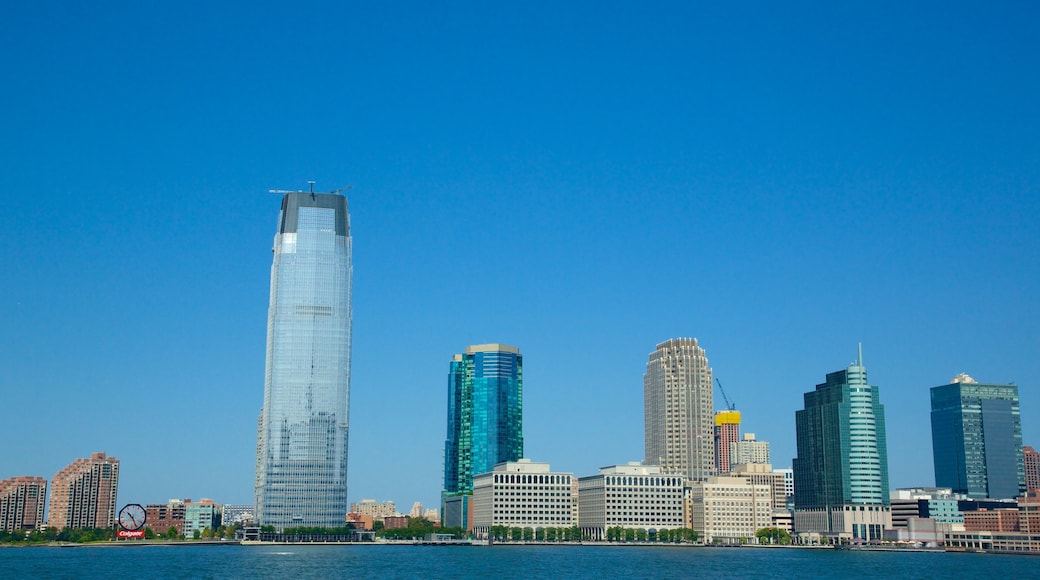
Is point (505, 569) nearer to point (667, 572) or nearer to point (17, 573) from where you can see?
point (667, 572)

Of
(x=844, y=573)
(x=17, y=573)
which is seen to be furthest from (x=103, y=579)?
(x=844, y=573)

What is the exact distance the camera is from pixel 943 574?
623 feet

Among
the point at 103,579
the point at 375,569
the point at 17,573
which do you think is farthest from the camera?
the point at 375,569

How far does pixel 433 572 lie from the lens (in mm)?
177125

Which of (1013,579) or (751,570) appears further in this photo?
(751,570)

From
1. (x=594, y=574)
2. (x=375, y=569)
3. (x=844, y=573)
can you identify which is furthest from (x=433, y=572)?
(x=844, y=573)

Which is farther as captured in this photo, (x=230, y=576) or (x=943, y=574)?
(x=943, y=574)

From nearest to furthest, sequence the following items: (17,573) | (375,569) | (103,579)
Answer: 1. (103,579)
2. (17,573)
3. (375,569)

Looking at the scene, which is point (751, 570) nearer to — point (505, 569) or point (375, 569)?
point (505, 569)

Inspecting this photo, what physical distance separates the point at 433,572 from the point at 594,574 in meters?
23.9

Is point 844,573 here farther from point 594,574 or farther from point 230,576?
point 230,576

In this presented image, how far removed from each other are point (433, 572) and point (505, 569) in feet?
48.4

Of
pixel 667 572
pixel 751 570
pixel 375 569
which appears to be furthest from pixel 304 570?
pixel 751 570

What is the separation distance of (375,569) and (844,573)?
74517 mm
